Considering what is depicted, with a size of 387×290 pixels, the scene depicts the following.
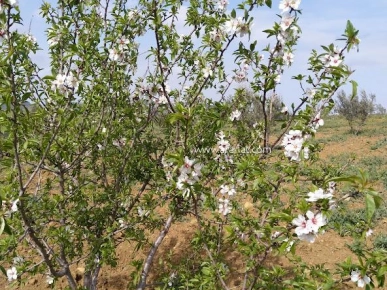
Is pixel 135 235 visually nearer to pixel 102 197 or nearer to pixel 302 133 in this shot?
pixel 102 197

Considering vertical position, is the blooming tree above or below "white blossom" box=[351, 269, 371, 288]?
above

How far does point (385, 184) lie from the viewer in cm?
959

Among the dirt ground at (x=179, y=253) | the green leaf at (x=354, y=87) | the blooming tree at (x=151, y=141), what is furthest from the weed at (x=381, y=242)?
the green leaf at (x=354, y=87)

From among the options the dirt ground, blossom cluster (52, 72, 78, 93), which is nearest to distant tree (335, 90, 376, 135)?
the dirt ground

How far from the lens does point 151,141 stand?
3941 millimetres

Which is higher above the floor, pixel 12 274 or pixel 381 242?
pixel 381 242

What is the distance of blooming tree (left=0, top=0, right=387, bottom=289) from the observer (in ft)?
7.27

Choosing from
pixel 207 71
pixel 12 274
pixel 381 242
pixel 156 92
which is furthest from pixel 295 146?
pixel 381 242

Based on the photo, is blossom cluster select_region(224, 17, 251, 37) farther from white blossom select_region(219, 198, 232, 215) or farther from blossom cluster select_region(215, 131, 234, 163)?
white blossom select_region(219, 198, 232, 215)

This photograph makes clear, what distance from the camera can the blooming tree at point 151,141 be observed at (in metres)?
2.22

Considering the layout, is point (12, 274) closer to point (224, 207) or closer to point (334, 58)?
point (224, 207)

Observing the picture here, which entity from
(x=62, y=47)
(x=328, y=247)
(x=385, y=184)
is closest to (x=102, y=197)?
(x=62, y=47)

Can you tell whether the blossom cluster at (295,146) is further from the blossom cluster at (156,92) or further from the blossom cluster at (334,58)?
the blossom cluster at (156,92)

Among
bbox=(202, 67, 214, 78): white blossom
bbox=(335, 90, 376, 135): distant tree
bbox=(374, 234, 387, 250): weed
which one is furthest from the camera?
bbox=(335, 90, 376, 135): distant tree
